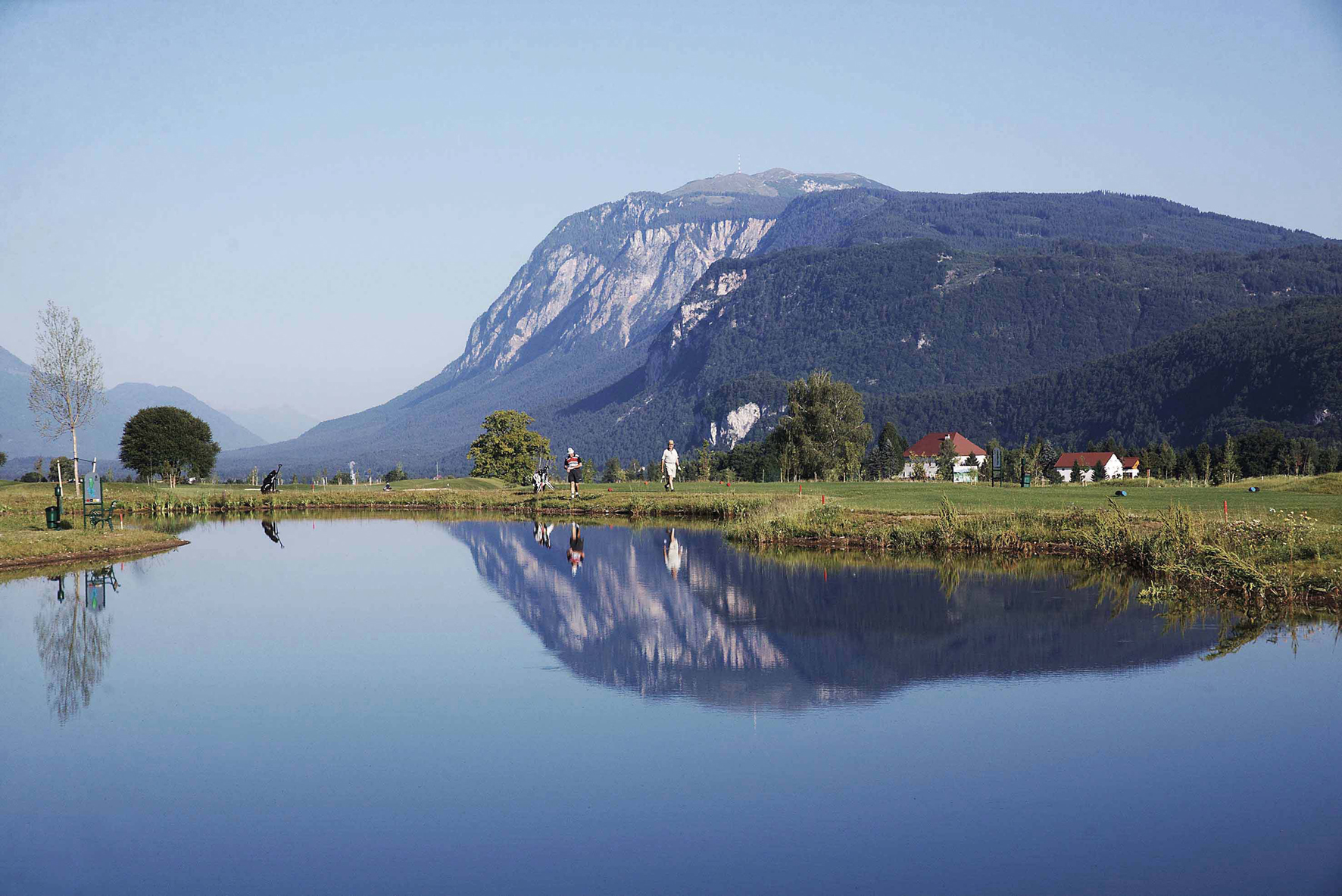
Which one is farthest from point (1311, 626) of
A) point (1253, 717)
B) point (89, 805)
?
point (89, 805)

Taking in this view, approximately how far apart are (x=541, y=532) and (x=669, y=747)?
27043mm

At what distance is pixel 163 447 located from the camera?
75375 mm

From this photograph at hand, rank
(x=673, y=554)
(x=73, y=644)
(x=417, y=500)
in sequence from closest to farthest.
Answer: (x=73, y=644) < (x=673, y=554) < (x=417, y=500)

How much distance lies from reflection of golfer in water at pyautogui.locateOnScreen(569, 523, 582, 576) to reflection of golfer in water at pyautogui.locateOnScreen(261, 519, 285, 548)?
9388mm

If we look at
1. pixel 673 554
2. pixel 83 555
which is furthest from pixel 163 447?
pixel 673 554

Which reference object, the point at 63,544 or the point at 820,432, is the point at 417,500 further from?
the point at 820,432

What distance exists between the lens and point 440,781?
1114cm

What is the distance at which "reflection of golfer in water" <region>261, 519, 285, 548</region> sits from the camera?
37438 millimetres

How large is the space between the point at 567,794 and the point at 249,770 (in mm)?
3549

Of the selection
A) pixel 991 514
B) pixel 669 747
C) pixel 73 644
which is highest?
pixel 991 514

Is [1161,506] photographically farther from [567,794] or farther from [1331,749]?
[567,794]

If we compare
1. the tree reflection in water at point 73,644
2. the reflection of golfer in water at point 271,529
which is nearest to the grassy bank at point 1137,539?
the reflection of golfer in water at point 271,529

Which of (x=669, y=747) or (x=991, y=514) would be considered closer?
(x=669, y=747)

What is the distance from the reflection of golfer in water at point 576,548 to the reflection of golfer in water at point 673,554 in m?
2.34
